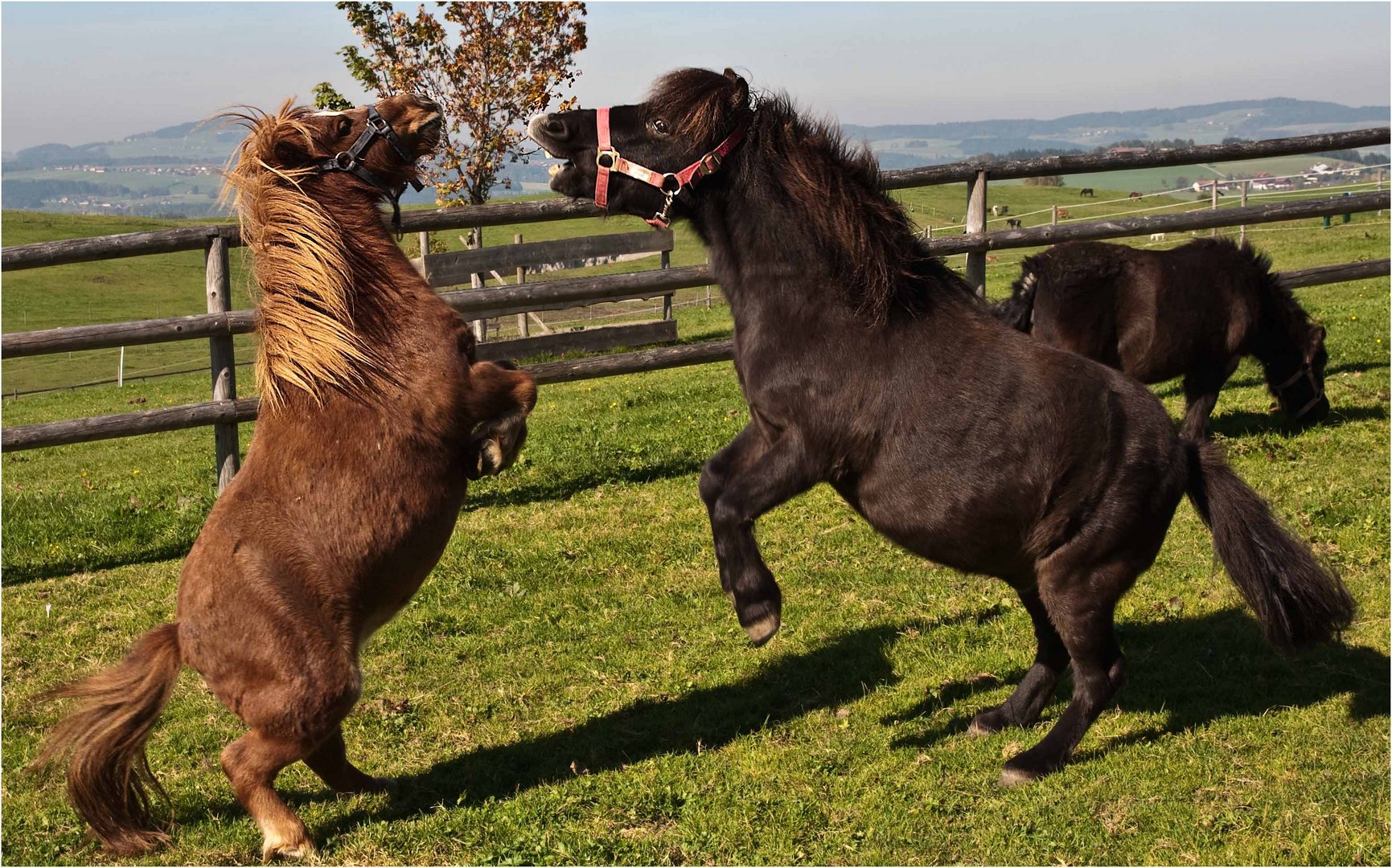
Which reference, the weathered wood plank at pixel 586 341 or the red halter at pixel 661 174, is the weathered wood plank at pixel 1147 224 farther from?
the weathered wood plank at pixel 586 341

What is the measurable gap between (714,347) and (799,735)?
179 inches

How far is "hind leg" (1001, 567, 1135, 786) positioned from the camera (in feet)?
14.2

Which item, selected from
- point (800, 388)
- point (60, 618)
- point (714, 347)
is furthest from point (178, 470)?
point (800, 388)

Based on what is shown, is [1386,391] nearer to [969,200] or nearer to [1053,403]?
[969,200]

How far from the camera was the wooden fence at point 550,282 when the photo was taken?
24.3 feet

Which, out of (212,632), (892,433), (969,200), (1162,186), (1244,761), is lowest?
(1244,761)

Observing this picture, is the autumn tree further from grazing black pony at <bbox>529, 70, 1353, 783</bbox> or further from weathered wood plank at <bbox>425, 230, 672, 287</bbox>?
grazing black pony at <bbox>529, 70, 1353, 783</bbox>

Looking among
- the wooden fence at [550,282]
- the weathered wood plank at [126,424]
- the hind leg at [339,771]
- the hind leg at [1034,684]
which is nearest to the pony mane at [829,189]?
the wooden fence at [550,282]

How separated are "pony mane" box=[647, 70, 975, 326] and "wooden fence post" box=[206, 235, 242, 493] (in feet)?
15.0

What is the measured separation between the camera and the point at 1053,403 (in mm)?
4215

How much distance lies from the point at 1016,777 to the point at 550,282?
221 inches

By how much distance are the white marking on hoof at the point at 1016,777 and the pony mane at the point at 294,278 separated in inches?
116

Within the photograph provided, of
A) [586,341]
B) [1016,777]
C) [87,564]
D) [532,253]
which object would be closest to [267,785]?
[1016,777]

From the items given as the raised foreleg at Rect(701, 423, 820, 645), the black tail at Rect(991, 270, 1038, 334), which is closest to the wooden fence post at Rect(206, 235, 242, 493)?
the raised foreleg at Rect(701, 423, 820, 645)
